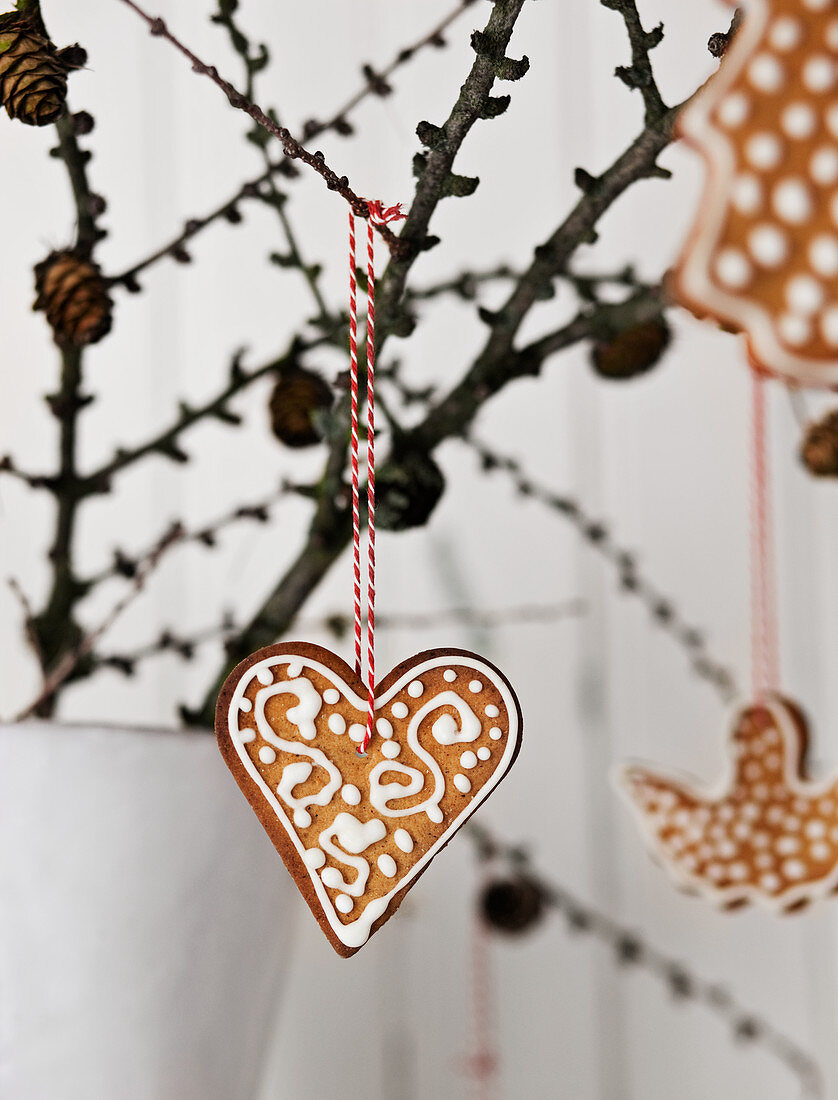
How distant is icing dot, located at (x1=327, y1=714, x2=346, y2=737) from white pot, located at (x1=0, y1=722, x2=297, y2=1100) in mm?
66

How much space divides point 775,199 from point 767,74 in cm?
3

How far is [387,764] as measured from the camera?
0.36m

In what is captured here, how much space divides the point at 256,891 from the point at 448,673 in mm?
134

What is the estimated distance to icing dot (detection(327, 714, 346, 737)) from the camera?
0.36 metres

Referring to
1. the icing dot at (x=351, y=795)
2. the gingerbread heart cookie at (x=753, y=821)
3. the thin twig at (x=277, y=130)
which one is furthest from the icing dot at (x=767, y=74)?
the gingerbread heart cookie at (x=753, y=821)

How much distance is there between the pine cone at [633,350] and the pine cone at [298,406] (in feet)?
0.41

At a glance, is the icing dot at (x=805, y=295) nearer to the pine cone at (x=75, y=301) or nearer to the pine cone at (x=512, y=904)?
the pine cone at (x=75, y=301)

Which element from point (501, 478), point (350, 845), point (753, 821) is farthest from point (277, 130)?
point (501, 478)

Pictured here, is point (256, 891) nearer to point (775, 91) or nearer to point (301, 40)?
point (775, 91)

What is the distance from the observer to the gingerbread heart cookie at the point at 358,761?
354mm

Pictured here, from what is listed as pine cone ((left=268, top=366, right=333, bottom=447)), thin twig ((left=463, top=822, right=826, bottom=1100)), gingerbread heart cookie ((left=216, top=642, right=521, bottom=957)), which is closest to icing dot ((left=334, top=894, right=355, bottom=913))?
gingerbread heart cookie ((left=216, top=642, right=521, bottom=957))

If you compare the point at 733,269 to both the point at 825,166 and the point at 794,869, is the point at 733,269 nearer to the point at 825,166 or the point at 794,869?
the point at 825,166

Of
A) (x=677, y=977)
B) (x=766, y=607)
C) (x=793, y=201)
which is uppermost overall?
(x=793, y=201)

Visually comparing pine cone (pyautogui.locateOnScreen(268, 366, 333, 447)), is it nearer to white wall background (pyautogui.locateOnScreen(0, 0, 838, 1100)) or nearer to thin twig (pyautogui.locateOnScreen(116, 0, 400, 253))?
thin twig (pyautogui.locateOnScreen(116, 0, 400, 253))
